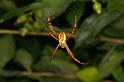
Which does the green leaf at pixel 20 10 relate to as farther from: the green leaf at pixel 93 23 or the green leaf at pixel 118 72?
the green leaf at pixel 118 72

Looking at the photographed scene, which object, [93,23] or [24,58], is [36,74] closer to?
[24,58]

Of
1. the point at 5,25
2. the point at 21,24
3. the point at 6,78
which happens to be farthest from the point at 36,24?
the point at 6,78

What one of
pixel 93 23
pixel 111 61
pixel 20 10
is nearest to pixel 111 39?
pixel 111 61

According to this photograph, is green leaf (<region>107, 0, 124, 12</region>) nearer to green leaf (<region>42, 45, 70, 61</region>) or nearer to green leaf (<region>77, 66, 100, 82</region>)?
green leaf (<region>77, 66, 100, 82</region>)

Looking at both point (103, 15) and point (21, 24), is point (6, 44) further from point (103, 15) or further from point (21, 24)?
point (103, 15)

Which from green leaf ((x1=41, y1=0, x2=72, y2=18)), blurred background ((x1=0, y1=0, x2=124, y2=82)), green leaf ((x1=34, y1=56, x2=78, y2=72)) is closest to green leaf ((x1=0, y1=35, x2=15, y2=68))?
blurred background ((x1=0, y1=0, x2=124, y2=82))

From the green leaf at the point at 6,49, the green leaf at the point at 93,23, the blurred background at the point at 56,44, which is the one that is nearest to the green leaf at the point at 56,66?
the blurred background at the point at 56,44
